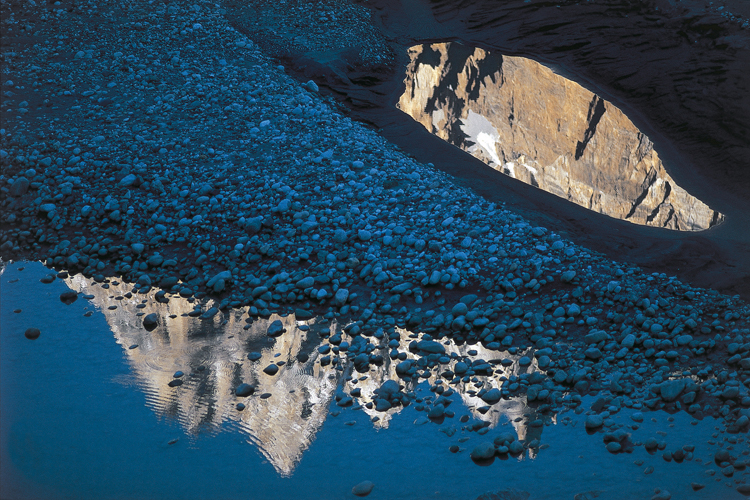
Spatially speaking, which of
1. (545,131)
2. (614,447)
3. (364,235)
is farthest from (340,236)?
(545,131)

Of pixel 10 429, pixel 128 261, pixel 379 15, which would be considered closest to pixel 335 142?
pixel 128 261

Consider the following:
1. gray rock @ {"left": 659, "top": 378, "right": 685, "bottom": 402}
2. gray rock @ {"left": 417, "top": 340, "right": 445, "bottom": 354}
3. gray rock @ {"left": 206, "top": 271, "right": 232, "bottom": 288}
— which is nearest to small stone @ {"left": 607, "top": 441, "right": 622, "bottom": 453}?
gray rock @ {"left": 659, "top": 378, "right": 685, "bottom": 402}

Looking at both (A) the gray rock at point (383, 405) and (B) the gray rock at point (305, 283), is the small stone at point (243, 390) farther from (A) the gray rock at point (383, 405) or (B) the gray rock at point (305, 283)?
(B) the gray rock at point (305, 283)

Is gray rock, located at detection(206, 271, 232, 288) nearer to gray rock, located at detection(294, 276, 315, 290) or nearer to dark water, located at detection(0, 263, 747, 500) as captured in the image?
gray rock, located at detection(294, 276, 315, 290)

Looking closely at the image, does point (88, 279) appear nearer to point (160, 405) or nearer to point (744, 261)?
point (160, 405)

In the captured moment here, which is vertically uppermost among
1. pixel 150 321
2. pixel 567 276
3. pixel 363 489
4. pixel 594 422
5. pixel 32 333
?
pixel 567 276

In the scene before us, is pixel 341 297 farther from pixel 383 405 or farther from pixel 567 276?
pixel 567 276

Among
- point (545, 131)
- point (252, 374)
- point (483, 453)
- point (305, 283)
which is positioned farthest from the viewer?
point (545, 131)
